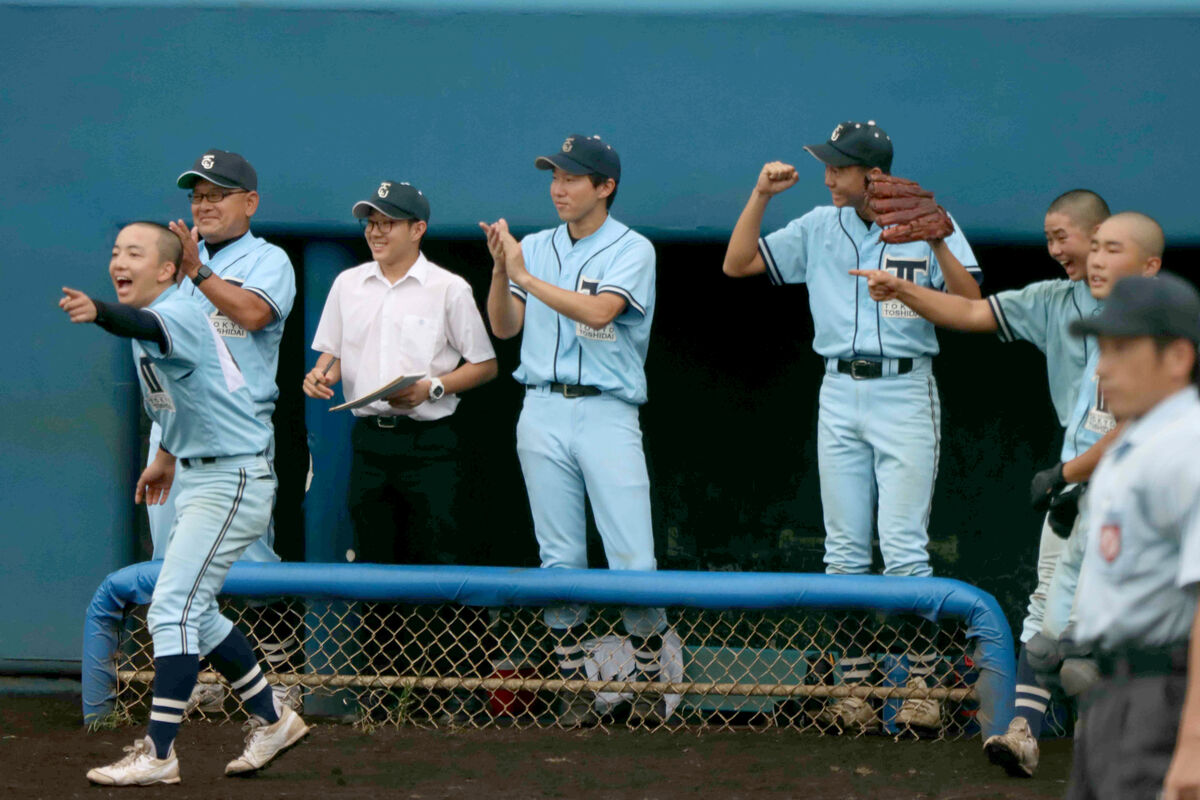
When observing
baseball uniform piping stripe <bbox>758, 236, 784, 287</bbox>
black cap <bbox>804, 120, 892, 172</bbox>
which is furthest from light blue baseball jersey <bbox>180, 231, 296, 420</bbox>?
black cap <bbox>804, 120, 892, 172</bbox>

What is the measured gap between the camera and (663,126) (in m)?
5.12

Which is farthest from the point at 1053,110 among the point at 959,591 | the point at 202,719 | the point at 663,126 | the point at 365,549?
the point at 202,719

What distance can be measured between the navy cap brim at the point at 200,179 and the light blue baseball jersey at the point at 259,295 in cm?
21

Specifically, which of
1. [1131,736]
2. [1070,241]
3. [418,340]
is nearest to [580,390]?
[418,340]

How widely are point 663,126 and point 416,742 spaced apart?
7.01ft

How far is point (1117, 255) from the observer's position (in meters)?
3.98

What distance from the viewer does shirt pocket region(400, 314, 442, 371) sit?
15.9 ft

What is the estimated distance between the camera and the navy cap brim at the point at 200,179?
4.75 m

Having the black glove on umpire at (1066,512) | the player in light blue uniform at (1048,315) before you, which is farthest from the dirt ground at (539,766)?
the black glove on umpire at (1066,512)

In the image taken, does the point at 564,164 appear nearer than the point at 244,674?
No

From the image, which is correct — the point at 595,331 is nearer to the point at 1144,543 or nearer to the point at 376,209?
the point at 376,209

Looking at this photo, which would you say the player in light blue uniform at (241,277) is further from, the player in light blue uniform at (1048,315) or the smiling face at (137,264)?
the player in light blue uniform at (1048,315)

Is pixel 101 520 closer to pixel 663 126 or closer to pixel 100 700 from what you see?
pixel 100 700

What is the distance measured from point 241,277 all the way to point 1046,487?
251 centimetres
